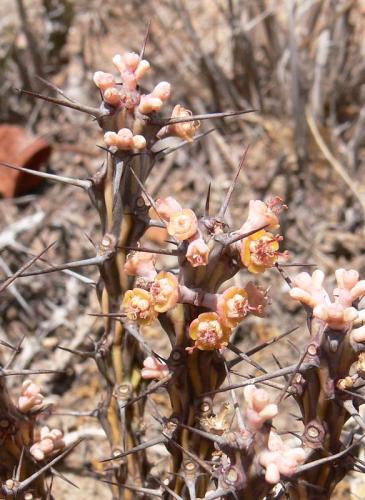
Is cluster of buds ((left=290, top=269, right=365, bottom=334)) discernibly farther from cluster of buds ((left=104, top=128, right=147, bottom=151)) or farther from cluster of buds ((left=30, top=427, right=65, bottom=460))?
cluster of buds ((left=30, top=427, right=65, bottom=460))

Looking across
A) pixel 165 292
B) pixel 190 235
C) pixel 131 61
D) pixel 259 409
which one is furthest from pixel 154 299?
pixel 131 61

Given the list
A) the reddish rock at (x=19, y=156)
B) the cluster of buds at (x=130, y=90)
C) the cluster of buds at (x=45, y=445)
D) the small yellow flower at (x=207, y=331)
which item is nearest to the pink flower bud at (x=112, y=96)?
the cluster of buds at (x=130, y=90)

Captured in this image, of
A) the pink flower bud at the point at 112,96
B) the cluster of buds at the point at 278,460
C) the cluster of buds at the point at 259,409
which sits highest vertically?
the pink flower bud at the point at 112,96

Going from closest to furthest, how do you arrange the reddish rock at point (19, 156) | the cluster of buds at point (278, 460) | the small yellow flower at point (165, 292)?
the cluster of buds at point (278, 460) → the small yellow flower at point (165, 292) → the reddish rock at point (19, 156)

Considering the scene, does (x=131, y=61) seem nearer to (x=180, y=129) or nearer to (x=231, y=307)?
(x=180, y=129)

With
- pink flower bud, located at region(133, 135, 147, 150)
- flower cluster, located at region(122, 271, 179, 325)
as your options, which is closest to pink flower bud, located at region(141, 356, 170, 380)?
flower cluster, located at region(122, 271, 179, 325)

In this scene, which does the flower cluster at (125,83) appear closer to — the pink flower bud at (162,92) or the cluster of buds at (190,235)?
the pink flower bud at (162,92)
